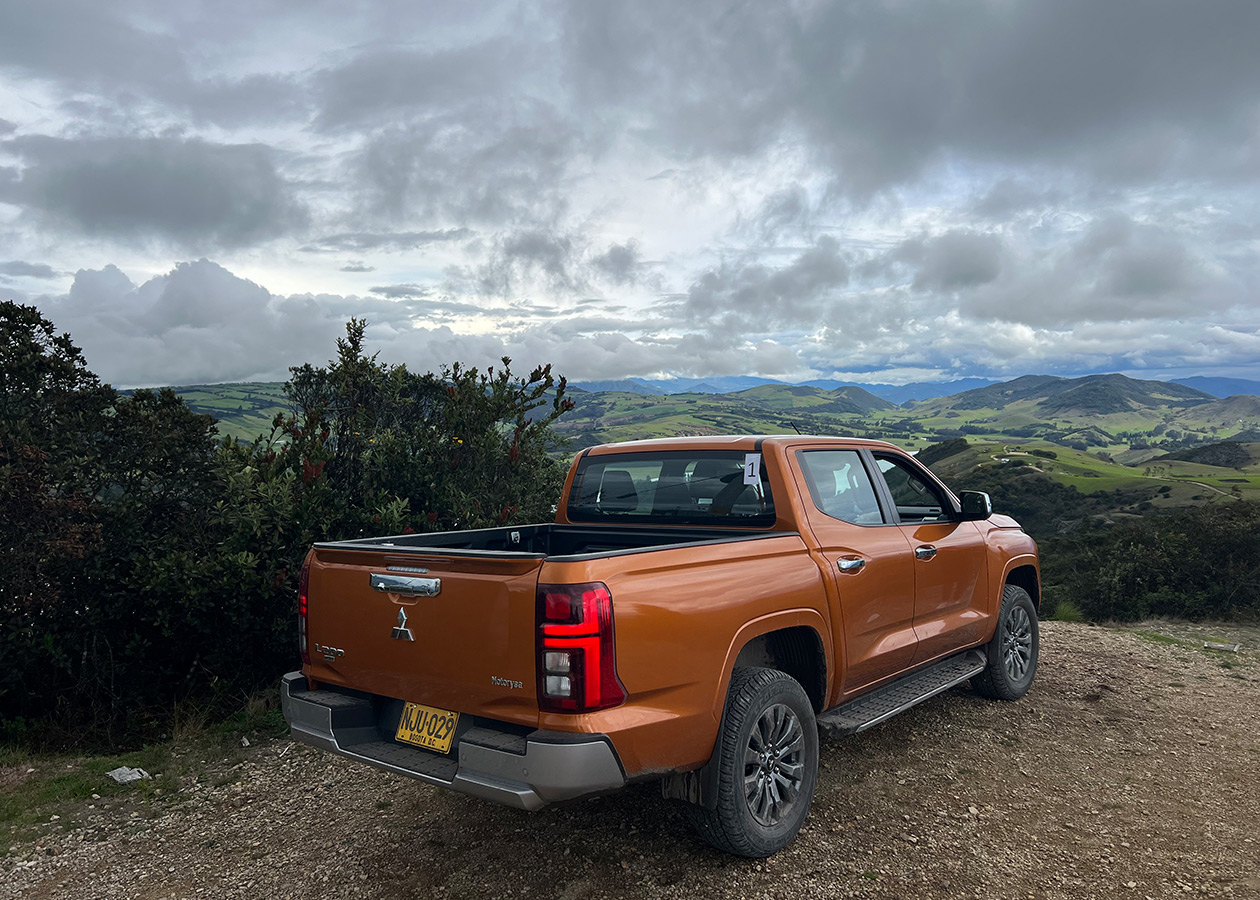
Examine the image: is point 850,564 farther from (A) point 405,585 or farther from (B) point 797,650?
(A) point 405,585

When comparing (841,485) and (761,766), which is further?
(841,485)

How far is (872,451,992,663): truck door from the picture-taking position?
4.53 m

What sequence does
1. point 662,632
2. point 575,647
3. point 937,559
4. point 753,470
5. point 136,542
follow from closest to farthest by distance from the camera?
point 575,647 → point 662,632 → point 753,470 → point 937,559 → point 136,542

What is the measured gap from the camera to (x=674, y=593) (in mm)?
2938

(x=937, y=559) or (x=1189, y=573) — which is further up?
(x=937, y=559)

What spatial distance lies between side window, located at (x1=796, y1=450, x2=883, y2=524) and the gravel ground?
149cm

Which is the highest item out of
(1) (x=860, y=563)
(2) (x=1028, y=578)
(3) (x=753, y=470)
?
(3) (x=753, y=470)

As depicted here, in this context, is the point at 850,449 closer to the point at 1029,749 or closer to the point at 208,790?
the point at 1029,749

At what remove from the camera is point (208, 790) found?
14.7 feet

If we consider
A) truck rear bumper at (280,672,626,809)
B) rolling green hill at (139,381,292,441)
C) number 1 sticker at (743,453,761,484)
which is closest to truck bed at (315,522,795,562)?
number 1 sticker at (743,453,761,484)

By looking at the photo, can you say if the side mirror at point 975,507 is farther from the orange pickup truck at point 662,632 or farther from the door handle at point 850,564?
the door handle at point 850,564

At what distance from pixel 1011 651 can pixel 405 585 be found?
183 inches

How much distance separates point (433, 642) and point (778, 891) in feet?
5.77

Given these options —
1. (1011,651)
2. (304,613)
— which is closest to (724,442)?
(304,613)
